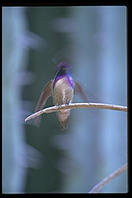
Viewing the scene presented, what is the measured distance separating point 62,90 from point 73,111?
0.73m

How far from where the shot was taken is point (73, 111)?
5.22ft

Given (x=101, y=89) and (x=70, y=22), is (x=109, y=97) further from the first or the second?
(x=70, y=22)

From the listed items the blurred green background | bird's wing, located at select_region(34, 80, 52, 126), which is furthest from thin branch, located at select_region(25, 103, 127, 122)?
the blurred green background

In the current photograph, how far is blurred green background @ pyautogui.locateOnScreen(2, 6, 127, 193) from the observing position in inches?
64.9

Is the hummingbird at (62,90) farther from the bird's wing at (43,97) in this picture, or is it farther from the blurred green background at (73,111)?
the blurred green background at (73,111)

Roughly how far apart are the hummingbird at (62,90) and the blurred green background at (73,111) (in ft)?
2.16

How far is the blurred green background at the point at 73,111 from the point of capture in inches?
64.9

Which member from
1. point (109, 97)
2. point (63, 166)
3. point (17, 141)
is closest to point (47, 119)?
point (109, 97)

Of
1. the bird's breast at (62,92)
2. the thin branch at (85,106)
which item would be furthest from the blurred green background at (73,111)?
the thin branch at (85,106)

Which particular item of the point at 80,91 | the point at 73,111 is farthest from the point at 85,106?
the point at 73,111

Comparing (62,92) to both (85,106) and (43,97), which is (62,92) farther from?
(85,106)

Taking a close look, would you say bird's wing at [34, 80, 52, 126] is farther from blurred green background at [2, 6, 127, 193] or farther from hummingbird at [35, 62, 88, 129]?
A: blurred green background at [2, 6, 127, 193]

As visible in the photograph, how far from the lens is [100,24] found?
179cm
